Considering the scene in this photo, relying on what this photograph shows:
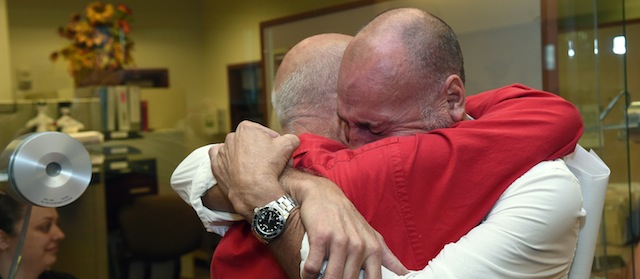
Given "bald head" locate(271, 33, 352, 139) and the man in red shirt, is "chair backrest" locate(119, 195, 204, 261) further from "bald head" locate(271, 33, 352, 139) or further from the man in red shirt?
the man in red shirt

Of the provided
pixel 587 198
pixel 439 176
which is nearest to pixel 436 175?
pixel 439 176

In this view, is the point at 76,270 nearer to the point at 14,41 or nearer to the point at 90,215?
the point at 90,215

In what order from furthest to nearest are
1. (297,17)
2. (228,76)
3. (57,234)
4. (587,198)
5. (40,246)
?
(228,76) < (297,17) < (57,234) < (40,246) < (587,198)

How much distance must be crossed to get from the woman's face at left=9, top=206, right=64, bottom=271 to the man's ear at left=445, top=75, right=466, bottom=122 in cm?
168

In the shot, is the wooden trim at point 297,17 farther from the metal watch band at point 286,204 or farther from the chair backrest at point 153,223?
the metal watch band at point 286,204

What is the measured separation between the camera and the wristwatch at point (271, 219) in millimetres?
846

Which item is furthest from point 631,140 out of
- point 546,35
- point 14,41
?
point 14,41

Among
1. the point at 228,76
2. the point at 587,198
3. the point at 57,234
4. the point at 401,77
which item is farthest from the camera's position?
the point at 228,76

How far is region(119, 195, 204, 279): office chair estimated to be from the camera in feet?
11.2

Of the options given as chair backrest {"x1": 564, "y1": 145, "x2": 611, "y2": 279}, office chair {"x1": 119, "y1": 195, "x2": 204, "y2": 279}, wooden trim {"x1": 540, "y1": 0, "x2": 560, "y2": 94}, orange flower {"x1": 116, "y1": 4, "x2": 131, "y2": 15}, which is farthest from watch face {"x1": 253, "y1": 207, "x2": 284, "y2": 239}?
orange flower {"x1": 116, "y1": 4, "x2": 131, "y2": 15}

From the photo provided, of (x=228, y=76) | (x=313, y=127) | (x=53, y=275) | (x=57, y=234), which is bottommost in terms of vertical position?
(x=53, y=275)

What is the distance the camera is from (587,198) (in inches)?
42.6

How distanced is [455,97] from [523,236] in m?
0.26

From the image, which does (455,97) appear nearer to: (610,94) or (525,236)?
(525,236)
